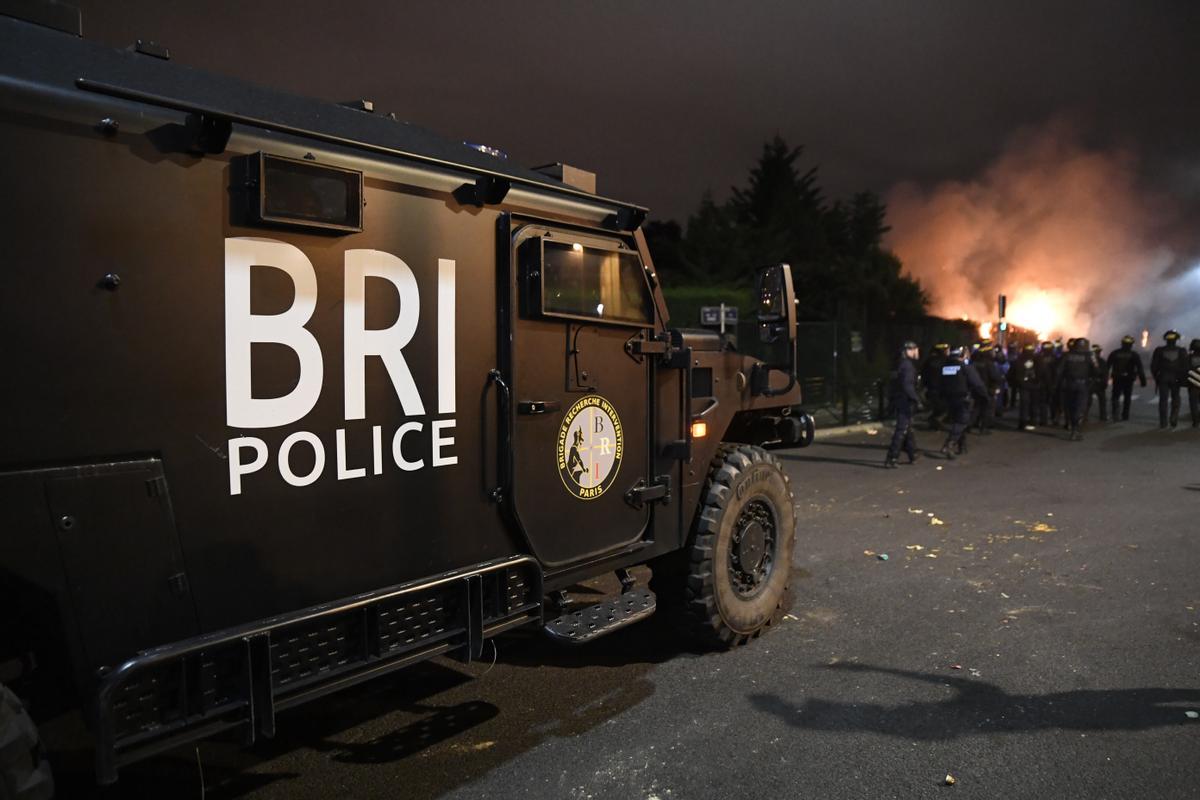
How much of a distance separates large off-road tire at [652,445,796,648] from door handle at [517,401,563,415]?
1.32 metres

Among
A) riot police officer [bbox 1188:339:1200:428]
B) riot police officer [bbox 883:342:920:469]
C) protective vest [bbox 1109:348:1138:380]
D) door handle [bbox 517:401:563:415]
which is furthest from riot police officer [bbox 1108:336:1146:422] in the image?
door handle [bbox 517:401:563:415]

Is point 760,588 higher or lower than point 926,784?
higher

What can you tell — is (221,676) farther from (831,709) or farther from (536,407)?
(831,709)

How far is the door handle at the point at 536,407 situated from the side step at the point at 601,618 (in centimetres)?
97

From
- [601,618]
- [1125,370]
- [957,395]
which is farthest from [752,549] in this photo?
[1125,370]

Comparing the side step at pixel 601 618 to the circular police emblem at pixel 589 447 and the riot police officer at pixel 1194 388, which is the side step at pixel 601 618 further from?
the riot police officer at pixel 1194 388

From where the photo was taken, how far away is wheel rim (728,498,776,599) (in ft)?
15.7

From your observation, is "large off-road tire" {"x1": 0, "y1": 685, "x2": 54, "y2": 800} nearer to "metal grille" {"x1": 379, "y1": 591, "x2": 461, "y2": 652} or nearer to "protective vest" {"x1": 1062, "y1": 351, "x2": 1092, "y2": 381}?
"metal grille" {"x1": 379, "y1": 591, "x2": 461, "y2": 652}

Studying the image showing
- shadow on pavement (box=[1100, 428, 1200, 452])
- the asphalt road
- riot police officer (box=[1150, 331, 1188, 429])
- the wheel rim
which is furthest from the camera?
riot police officer (box=[1150, 331, 1188, 429])

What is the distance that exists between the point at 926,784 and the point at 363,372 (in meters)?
2.66

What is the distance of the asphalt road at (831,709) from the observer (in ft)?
10.8

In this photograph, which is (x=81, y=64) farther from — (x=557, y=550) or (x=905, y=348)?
(x=905, y=348)

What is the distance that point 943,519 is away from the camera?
8.33 metres

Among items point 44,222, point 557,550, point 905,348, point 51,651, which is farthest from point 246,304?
point 905,348
